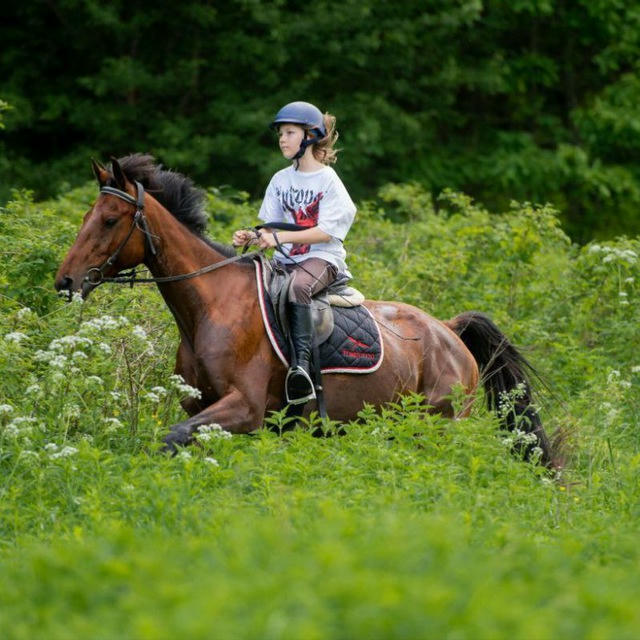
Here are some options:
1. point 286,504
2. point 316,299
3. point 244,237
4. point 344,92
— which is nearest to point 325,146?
point 244,237

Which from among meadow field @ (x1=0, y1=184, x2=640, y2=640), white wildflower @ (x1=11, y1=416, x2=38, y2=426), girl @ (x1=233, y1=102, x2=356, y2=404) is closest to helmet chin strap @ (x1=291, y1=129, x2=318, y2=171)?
girl @ (x1=233, y1=102, x2=356, y2=404)

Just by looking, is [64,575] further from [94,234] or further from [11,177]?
[11,177]

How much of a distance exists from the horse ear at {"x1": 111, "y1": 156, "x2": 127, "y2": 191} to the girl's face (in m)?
1.10

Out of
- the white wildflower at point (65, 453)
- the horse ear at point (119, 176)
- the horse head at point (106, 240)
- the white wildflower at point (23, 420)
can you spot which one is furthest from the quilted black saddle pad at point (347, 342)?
the white wildflower at point (65, 453)

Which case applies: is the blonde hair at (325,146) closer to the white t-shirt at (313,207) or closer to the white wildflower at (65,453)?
the white t-shirt at (313,207)

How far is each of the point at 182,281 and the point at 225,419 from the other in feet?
3.10

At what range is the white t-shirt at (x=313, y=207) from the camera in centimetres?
816

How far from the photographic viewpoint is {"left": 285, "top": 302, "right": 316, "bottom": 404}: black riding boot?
26.1 ft

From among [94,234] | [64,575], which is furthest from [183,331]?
[64,575]

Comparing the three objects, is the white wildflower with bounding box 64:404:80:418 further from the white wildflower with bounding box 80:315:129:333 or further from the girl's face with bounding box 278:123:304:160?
the girl's face with bounding box 278:123:304:160

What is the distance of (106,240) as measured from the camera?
25.0 ft

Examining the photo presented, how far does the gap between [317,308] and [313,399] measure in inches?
23.5

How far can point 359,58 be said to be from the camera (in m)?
22.6

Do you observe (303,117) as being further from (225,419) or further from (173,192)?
(225,419)
